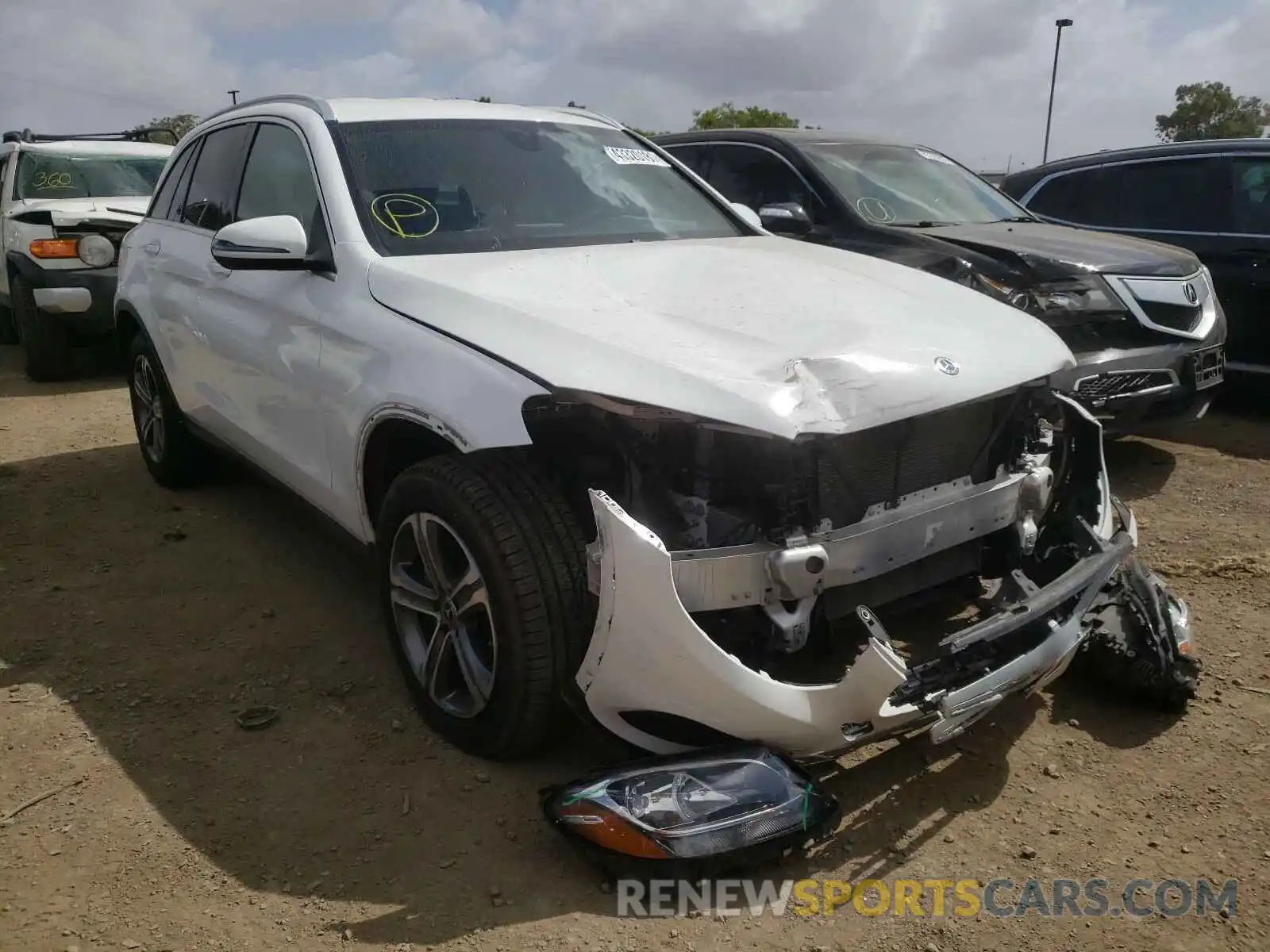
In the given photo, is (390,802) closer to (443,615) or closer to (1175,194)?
(443,615)

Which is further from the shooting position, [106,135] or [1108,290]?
[106,135]

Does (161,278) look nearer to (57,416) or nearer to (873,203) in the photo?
(57,416)

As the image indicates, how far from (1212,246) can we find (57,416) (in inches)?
312

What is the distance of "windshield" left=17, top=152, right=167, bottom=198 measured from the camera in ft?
29.1

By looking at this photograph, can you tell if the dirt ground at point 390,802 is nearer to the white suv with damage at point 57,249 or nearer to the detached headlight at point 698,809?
the detached headlight at point 698,809

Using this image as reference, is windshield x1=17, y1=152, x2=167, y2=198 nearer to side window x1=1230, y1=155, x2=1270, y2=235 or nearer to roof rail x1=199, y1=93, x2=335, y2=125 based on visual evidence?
roof rail x1=199, y1=93, x2=335, y2=125

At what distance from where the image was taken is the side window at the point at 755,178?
6.14m

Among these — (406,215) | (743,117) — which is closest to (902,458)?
(406,215)

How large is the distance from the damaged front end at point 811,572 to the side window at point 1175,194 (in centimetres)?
495

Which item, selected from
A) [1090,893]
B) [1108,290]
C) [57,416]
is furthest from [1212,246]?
[57,416]

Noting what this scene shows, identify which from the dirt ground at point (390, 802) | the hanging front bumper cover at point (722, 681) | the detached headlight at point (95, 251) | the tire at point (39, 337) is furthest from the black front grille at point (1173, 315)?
the tire at point (39, 337)

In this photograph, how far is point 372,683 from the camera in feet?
11.1

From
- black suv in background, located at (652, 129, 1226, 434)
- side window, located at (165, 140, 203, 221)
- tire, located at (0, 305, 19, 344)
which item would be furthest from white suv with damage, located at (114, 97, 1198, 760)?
tire, located at (0, 305, 19, 344)

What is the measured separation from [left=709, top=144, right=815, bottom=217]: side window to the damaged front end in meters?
3.50
